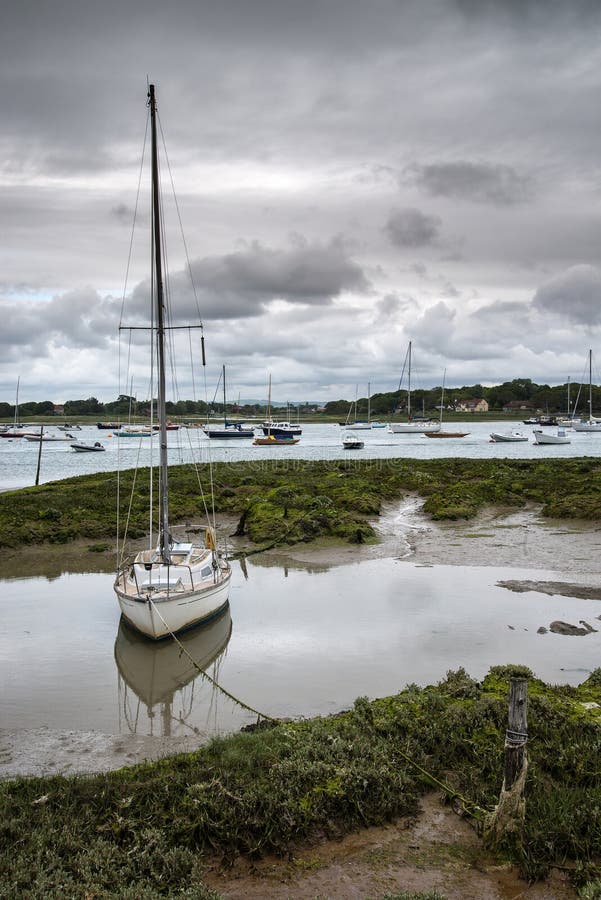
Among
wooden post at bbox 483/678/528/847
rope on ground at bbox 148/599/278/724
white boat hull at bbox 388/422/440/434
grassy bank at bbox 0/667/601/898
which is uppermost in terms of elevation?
white boat hull at bbox 388/422/440/434

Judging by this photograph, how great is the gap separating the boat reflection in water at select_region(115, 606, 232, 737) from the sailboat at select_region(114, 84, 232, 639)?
0.34 m

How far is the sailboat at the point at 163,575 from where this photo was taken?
1441cm

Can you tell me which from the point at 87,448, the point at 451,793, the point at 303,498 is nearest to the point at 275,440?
the point at 87,448

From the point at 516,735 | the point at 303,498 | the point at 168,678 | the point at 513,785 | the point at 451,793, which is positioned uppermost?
the point at 516,735

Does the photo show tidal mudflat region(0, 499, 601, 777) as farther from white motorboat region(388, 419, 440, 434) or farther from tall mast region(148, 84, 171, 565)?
white motorboat region(388, 419, 440, 434)

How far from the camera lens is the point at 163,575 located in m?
15.5

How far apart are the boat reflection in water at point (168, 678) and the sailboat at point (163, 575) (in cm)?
34

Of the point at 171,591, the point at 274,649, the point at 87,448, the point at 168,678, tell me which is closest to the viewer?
the point at 168,678

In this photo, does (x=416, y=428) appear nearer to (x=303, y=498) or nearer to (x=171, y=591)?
(x=303, y=498)

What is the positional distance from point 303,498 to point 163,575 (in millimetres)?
16238

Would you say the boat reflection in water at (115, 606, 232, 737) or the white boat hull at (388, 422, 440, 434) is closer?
the boat reflection in water at (115, 606, 232, 737)

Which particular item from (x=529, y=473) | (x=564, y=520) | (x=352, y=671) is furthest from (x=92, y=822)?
(x=529, y=473)

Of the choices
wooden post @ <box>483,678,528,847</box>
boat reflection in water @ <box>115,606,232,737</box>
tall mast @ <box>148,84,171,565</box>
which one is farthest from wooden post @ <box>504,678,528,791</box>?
tall mast @ <box>148,84,171,565</box>

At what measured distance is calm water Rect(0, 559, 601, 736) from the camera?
38.5 ft
